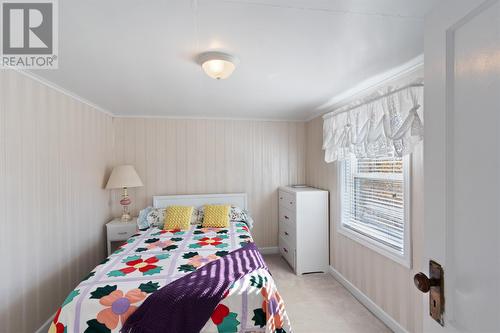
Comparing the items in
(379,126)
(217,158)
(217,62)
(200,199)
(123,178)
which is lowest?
(200,199)

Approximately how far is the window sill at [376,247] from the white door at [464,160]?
1452mm

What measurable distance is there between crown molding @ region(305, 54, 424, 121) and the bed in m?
1.96

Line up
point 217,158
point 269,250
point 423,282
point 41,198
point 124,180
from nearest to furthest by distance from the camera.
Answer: point 423,282 → point 41,198 → point 124,180 → point 217,158 → point 269,250

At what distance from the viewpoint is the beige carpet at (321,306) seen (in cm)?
227

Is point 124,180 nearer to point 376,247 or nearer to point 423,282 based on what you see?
point 376,247

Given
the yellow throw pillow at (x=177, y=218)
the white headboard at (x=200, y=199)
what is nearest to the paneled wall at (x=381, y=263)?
the white headboard at (x=200, y=199)

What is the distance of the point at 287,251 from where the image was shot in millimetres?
3699

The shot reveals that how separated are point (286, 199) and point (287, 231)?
0.47 m

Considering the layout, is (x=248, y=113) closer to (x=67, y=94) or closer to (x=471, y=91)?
(x=67, y=94)

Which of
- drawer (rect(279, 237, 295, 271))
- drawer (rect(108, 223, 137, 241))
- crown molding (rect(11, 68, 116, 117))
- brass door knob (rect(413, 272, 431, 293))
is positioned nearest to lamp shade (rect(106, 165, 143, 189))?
drawer (rect(108, 223, 137, 241))

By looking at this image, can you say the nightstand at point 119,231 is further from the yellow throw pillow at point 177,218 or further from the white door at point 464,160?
the white door at point 464,160

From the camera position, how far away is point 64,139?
100 inches

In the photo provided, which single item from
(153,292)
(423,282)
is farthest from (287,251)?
(423,282)
